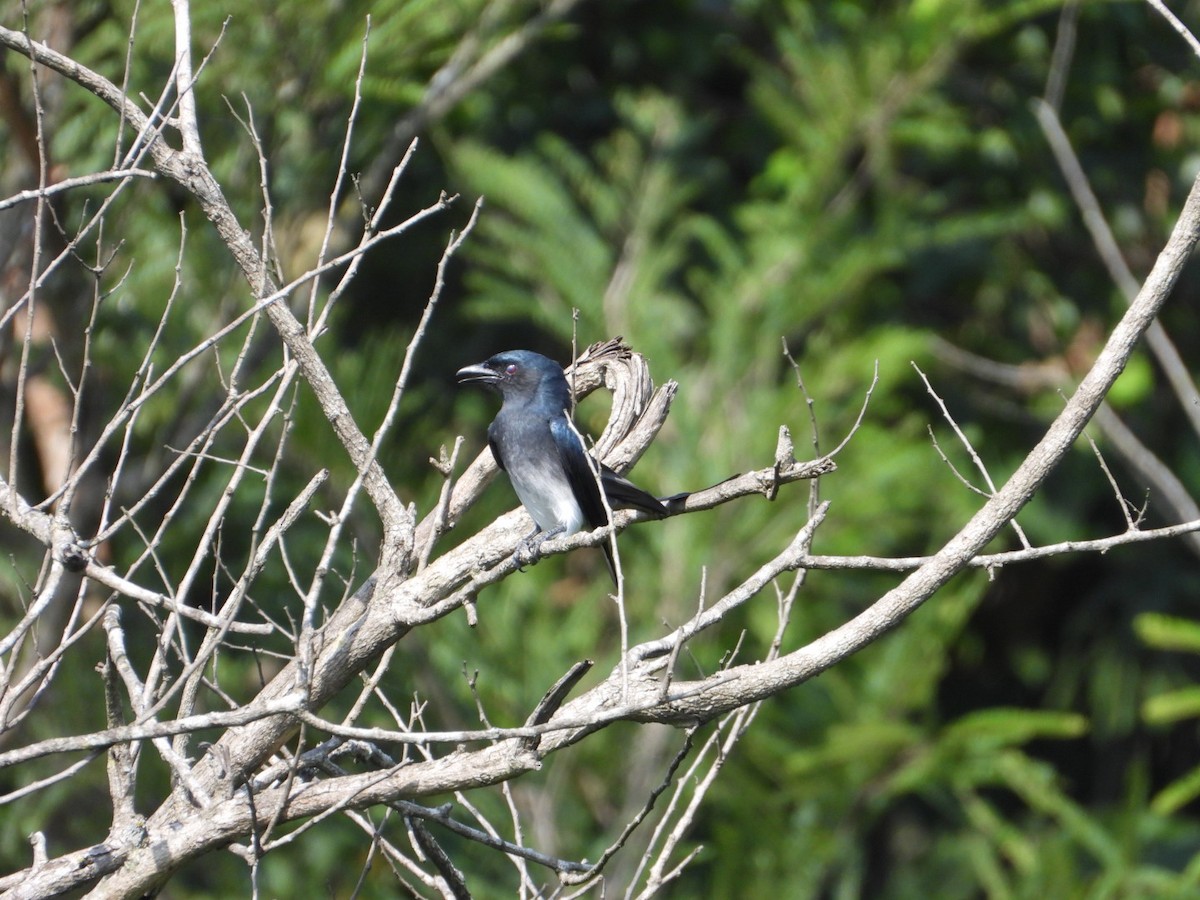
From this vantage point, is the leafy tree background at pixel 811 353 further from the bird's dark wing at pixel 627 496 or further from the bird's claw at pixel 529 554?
the bird's dark wing at pixel 627 496

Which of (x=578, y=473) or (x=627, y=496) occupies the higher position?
(x=627, y=496)

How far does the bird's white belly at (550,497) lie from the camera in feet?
14.0

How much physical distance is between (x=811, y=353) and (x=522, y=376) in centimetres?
271

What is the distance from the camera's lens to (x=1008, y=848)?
22.6ft

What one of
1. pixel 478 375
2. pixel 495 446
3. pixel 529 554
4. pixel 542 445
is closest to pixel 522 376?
pixel 478 375

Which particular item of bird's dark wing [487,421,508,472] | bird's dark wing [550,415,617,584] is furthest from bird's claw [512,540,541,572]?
bird's dark wing [550,415,617,584]

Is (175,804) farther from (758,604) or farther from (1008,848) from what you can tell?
(1008,848)

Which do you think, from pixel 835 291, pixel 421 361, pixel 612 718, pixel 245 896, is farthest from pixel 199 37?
pixel 612 718

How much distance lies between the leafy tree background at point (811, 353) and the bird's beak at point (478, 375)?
1.28 meters

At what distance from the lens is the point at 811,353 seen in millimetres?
7090

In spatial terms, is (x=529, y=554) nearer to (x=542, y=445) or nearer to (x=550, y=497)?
(x=550, y=497)

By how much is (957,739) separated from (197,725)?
521cm

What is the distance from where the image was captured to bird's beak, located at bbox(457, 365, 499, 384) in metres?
4.73

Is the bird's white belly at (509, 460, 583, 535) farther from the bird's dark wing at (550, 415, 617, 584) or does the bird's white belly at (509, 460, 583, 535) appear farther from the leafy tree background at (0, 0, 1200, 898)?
the leafy tree background at (0, 0, 1200, 898)
